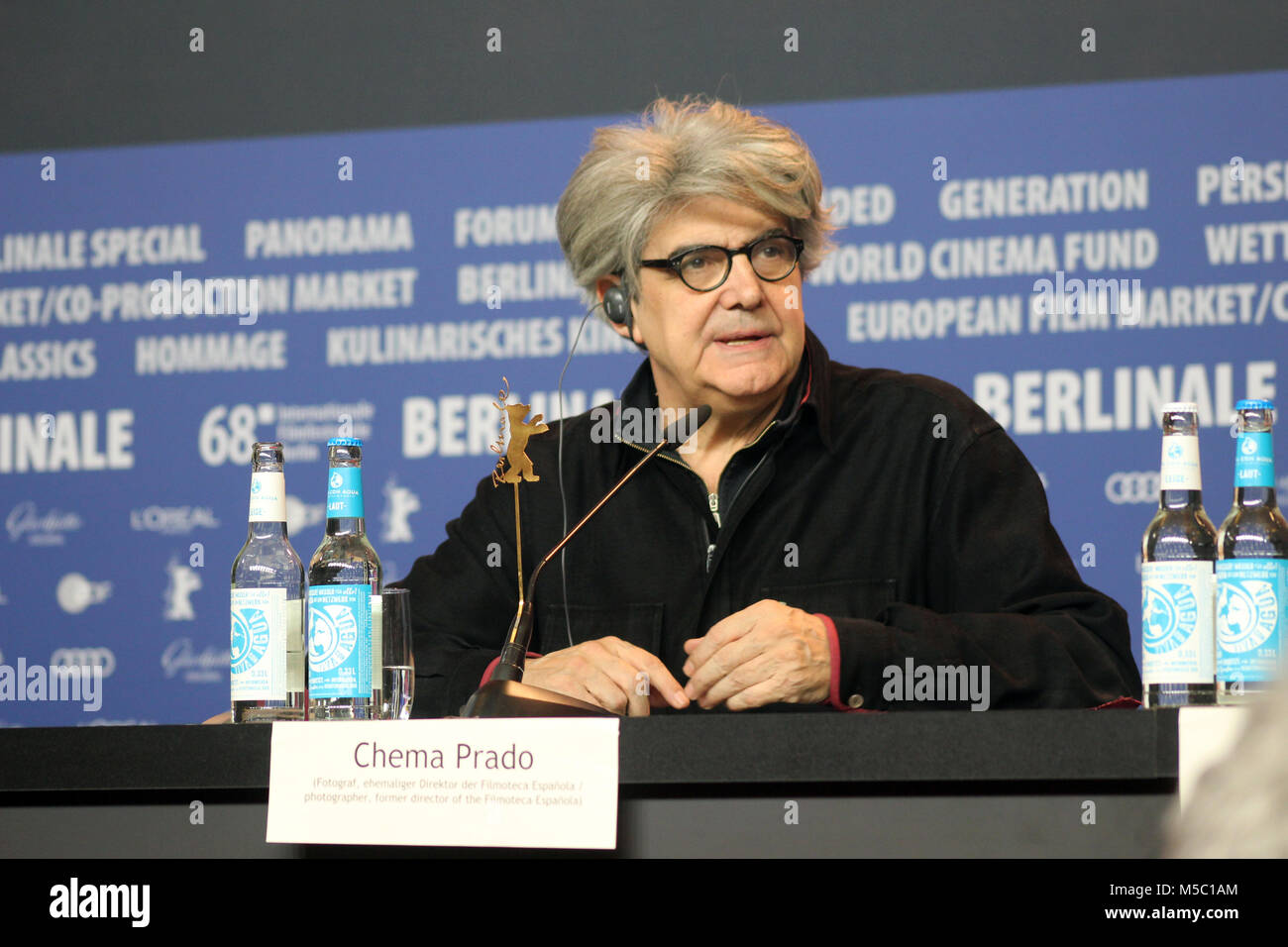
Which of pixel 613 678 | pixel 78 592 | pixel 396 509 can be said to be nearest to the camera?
pixel 613 678

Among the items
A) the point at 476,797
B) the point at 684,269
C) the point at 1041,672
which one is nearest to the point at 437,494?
the point at 684,269

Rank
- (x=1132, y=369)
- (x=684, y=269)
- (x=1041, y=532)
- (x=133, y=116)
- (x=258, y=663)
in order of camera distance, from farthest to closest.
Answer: (x=133, y=116), (x=1132, y=369), (x=684, y=269), (x=1041, y=532), (x=258, y=663)

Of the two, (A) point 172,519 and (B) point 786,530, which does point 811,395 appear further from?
(A) point 172,519

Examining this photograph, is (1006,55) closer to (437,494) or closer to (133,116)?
(437,494)

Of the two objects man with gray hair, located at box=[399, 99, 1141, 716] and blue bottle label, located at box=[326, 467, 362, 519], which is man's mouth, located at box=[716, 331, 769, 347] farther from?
blue bottle label, located at box=[326, 467, 362, 519]

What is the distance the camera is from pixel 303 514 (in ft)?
9.62

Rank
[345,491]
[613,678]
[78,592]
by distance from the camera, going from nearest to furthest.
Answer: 1. [345,491]
2. [613,678]
3. [78,592]

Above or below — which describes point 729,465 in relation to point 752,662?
above

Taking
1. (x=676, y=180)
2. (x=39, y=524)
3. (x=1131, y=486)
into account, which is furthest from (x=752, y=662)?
(x=39, y=524)

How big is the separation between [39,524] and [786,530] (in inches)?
73.7

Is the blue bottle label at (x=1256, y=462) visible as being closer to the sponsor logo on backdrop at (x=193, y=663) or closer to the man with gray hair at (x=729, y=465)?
the man with gray hair at (x=729, y=465)

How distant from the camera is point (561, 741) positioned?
100 cm

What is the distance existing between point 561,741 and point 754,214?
3.70 feet

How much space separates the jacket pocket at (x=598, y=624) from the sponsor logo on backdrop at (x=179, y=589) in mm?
1287
